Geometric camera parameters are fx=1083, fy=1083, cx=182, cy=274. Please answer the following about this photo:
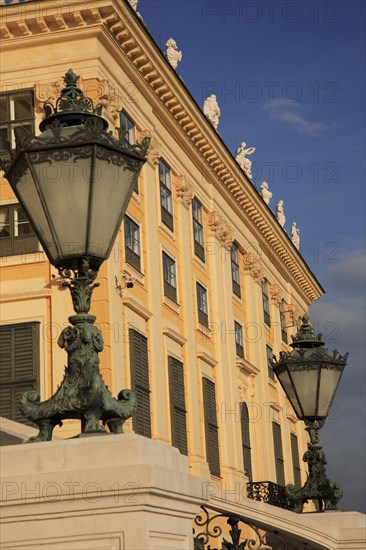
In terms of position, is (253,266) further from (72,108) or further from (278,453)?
(72,108)

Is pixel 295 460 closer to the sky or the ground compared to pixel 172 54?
closer to the ground

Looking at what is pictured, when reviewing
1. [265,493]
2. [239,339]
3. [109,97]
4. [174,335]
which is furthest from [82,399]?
[239,339]

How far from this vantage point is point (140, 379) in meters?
26.7

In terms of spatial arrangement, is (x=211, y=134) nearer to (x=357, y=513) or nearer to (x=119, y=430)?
(x=357, y=513)

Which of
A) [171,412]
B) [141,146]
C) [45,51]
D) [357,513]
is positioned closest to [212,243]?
[171,412]

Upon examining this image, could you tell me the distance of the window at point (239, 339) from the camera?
38.8m

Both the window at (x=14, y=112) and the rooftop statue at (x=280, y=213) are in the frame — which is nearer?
the window at (x=14, y=112)

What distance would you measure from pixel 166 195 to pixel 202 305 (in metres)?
4.67

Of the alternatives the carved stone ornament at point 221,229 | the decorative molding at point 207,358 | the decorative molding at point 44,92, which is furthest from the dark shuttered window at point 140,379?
the carved stone ornament at point 221,229

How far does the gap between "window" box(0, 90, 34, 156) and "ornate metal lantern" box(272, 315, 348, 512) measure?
A: 54.1 feet

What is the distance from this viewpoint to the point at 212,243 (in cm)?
3666

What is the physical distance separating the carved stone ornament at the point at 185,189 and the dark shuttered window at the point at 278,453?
1312 cm

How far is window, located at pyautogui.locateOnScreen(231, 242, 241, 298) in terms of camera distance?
1558 inches

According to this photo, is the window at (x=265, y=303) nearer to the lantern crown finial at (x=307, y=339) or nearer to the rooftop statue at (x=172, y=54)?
the rooftop statue at (x=172, y=54)
